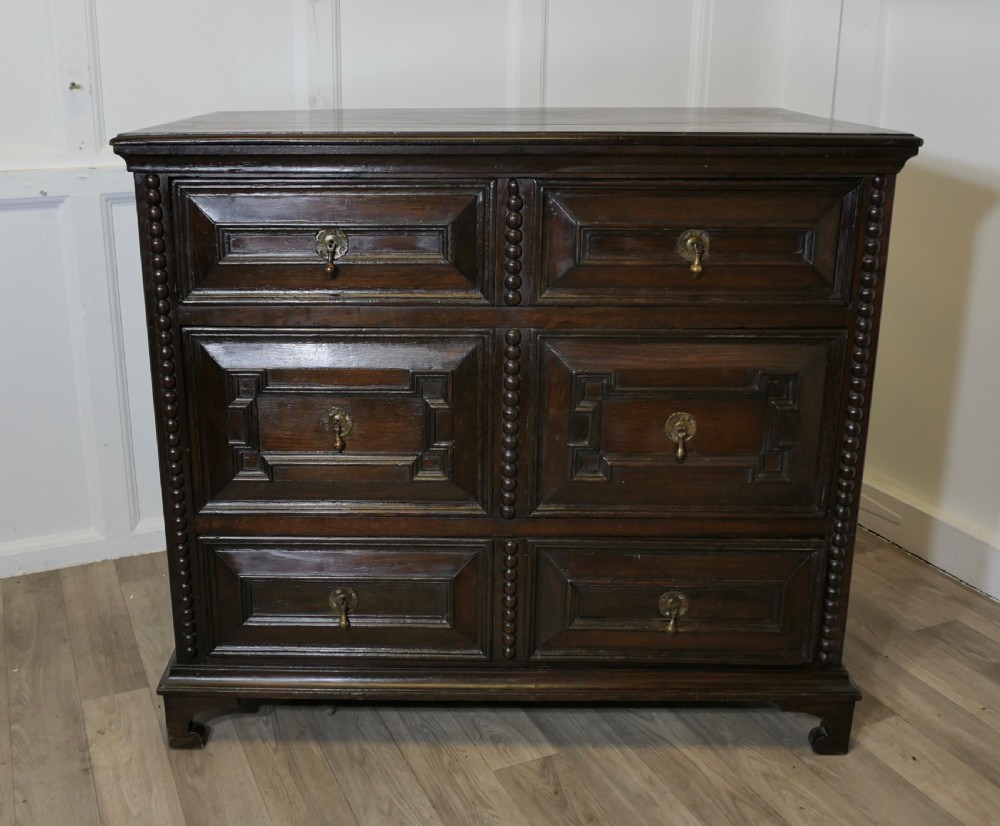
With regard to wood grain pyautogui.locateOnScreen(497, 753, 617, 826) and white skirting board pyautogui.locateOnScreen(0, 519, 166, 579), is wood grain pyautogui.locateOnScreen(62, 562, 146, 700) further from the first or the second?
wood grain pyautogui.locateOnScreen(497, 753, 617, 826)

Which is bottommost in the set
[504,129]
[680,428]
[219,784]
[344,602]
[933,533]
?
[219,784]

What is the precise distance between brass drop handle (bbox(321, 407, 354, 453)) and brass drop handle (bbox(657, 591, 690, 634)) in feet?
1.99

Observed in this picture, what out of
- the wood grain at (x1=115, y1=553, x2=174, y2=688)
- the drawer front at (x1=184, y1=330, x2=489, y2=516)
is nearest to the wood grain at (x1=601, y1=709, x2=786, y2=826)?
the drawer front at (x1=184, y1=330, x2=489, y2=516)

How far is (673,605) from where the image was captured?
1805 mm

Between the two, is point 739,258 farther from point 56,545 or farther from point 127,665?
point 56,545

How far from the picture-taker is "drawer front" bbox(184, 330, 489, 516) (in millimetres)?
1680

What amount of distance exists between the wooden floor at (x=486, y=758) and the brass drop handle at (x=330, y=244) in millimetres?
848

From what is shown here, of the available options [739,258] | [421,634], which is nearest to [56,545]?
[421,634]

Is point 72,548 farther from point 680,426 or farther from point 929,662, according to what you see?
point 929,662

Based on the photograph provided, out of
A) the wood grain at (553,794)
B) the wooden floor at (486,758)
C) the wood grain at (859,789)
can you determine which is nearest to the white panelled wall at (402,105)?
the wooden floor at (486,758)

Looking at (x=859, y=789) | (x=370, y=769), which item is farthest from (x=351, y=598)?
(x=859, y=789)

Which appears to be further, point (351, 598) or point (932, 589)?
point (932, 589)

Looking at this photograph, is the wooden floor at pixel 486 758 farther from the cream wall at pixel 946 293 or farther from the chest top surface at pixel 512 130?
the chest top surface at pixel 512 130

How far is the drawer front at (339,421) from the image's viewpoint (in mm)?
1680
